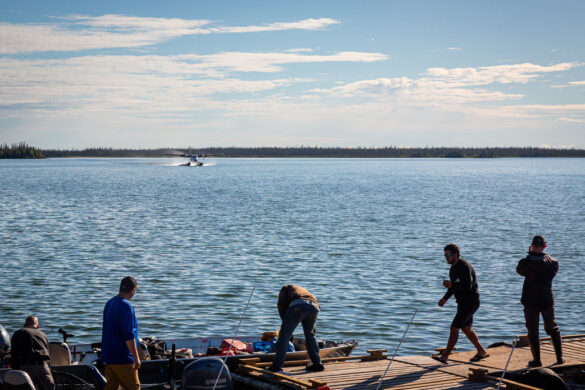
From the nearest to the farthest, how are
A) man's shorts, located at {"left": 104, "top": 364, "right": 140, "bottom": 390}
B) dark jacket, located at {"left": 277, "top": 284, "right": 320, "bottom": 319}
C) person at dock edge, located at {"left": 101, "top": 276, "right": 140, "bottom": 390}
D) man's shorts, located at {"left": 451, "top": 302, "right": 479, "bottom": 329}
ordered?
person at dock edge, located at {"left": 101, "top": 276, "right": 140, "bottom": 390}
man's shorts, located at {"left": 104, "top": 364, "right": 140, "bottom": 390}
dark jacket, located at {"left": 277, "top": 284, "right": 320, "bottom": 319}
man's shorts, located at {"left": 451, "top": 302, "right": 479, "bottom": 329}

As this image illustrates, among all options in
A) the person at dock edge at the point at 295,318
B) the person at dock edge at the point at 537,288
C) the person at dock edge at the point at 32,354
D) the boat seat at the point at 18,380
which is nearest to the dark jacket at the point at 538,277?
the person at dock edge at the point at 537,288

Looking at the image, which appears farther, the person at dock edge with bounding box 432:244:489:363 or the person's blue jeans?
the person at dock edge with bounding box 432:244:489:363

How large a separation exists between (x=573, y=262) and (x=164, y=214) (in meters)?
38.8

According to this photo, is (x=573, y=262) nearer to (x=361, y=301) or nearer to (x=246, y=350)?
(x=361, y=301)

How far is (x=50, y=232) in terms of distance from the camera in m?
48.1

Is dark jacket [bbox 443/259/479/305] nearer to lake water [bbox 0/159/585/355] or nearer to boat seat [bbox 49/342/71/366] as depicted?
lake water [bbox 0/159/585/355]

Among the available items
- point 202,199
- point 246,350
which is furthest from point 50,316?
point 202,199

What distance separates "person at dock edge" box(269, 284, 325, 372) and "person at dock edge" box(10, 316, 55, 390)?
13.2 ft

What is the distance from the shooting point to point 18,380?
11555mm

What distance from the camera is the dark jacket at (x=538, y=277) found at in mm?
12383

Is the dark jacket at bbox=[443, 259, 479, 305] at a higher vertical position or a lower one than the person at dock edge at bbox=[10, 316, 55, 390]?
higher

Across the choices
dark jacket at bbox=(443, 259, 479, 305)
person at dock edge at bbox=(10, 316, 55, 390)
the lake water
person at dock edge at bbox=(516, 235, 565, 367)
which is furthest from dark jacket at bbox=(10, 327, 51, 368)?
the lake water

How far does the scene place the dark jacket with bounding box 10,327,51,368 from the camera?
38.1 feet

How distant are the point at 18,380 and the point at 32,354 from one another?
17.9 inches
